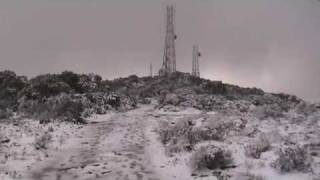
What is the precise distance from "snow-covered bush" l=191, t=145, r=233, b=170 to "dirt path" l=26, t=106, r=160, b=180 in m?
1.23

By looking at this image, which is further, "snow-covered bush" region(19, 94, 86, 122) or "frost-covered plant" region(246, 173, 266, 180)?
"snow-covered bush" region(19, 94, 86, 122)

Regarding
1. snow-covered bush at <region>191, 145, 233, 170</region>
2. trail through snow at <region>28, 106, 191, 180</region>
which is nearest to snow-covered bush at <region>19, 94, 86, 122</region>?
trail through snow at <region>28, 106, 191, 180</region>

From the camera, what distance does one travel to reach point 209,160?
1548 centimetres

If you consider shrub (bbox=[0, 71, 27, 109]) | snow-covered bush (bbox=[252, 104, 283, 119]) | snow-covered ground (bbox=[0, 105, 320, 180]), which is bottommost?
snow-covered ground (bbox=[0, 105, 320, 180])

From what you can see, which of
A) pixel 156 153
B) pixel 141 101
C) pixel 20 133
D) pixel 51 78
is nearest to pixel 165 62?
pixel 141 101

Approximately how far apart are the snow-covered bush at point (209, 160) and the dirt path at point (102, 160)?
4.03 ft

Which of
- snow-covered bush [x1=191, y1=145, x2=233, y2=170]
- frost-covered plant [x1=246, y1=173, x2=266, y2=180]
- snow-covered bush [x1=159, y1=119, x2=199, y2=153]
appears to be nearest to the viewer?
frost-covered plant [x1=246, y1=173, x2=266, y2=180]

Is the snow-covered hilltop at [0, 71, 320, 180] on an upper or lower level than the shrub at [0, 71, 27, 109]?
lower

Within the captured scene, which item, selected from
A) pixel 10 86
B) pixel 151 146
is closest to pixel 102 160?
pixel 151 146

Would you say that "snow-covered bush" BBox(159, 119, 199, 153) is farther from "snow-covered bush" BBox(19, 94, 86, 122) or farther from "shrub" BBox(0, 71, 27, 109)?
"shrub" BBox(0, 71, 27, 109)

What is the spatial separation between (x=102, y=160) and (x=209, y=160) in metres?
3.48

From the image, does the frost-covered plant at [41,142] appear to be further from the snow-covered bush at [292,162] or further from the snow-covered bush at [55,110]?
the snow-covered bush at [292,162]

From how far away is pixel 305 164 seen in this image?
14.6 meters

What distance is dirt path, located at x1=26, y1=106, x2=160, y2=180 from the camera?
1516 cm
